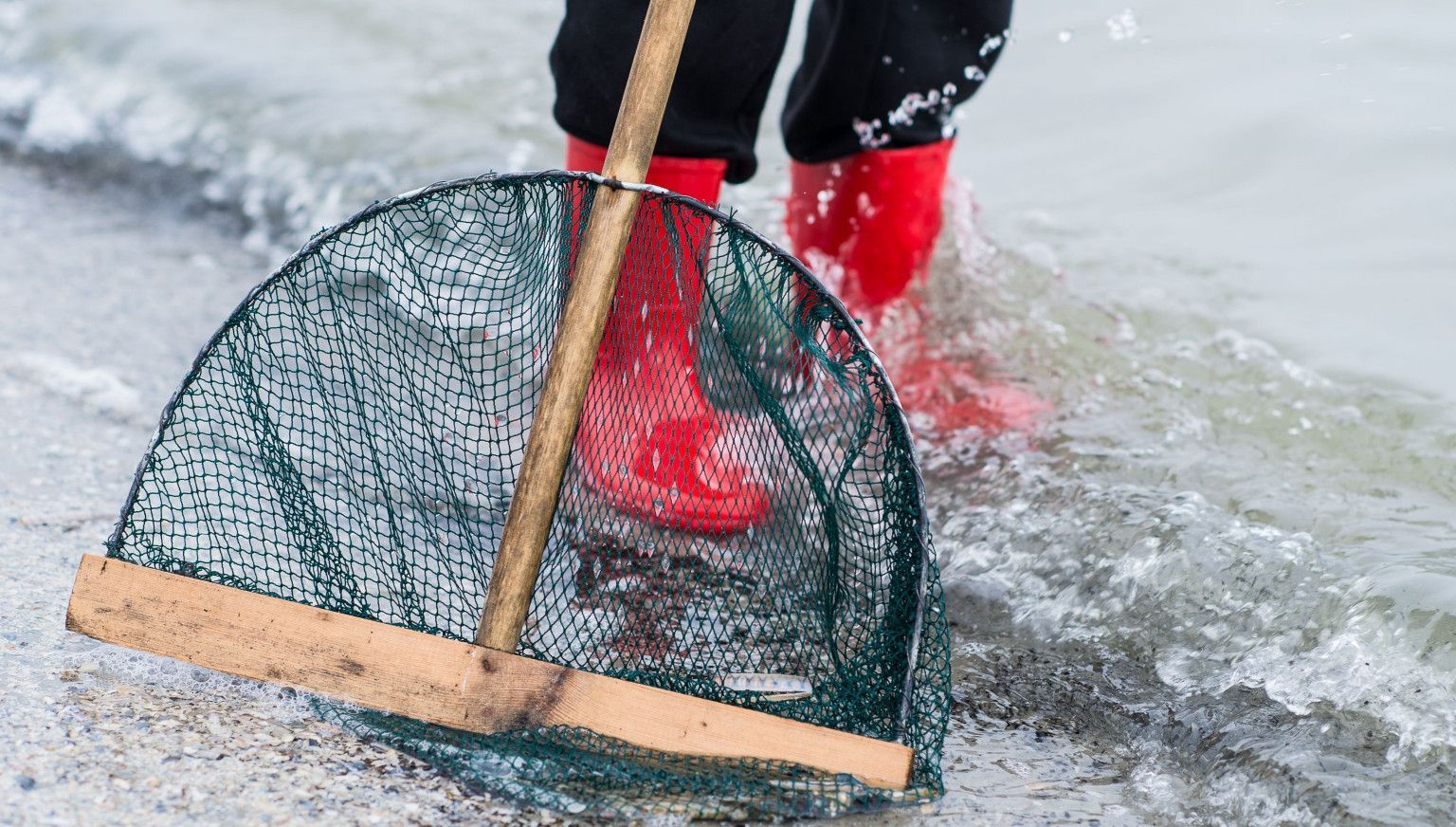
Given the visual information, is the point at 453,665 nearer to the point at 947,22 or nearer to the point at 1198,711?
the point at 1198,711

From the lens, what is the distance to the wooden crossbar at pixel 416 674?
5.36ft

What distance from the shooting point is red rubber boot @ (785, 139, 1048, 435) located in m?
2.71

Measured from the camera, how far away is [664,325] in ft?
6.77

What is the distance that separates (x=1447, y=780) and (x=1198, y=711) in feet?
1.08

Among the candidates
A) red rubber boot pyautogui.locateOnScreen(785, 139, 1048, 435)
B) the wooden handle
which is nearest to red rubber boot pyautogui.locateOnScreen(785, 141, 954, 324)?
red rubber boot pyautogui.locateOnScreen(785, 139, 1048, 435)

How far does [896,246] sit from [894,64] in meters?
0.41

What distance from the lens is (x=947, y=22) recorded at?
8.34ft

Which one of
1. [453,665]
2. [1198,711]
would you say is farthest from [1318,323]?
[453,665]

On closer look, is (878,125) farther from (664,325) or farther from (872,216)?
(664,325)

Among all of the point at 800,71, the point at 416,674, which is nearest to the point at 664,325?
the point at 416,674

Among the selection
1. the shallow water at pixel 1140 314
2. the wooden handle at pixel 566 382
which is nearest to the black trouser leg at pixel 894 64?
the shallow water at pixel 1140 314

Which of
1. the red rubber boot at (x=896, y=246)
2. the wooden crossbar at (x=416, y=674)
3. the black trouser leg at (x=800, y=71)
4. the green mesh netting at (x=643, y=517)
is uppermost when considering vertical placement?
the black trouser leg at (x=800, y=71)

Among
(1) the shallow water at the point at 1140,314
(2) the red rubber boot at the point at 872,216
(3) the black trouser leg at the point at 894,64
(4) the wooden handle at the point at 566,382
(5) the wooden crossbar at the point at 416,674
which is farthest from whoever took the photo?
(2) the red rubber boot at the point at 872,216

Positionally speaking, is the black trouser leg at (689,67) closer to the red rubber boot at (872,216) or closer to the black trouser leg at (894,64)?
the black trouser leg at (894,64)
